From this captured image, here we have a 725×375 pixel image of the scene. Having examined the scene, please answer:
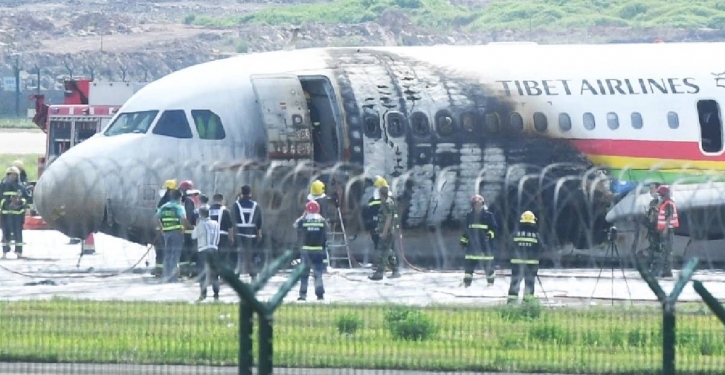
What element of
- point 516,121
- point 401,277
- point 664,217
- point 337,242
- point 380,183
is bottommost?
point 401,277

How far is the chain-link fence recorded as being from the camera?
1797cm

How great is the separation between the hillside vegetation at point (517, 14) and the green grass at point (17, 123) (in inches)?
1099

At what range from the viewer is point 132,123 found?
3003cm

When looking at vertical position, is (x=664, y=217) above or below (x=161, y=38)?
below

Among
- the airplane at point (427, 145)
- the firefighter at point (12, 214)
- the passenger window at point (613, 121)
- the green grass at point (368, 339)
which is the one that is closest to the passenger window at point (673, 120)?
the airplane at point (427, 145)

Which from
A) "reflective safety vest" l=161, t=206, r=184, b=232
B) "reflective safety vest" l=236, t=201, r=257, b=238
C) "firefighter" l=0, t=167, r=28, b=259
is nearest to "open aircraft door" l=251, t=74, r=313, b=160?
"reflective safety vest" l=236, t=201, r=257, b=238

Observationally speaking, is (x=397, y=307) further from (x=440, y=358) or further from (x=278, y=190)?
(x=278, y=190)

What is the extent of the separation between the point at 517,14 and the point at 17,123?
41185 millimetres

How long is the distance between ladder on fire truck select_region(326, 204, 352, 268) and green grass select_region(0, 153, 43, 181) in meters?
Result: 37.6

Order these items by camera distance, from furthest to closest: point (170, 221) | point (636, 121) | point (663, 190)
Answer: point (636, 121)
point (663, 190)
point (170, 221)

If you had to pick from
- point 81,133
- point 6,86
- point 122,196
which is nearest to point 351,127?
point 122,196

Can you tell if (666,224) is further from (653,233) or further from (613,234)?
(613,234)

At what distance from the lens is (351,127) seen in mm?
29375

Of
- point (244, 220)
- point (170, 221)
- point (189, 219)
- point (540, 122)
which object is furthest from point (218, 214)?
point (540, 122)
